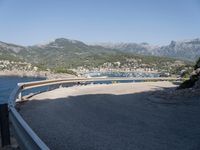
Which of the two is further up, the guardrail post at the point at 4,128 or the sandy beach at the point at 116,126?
the guardrail post at the point at 4,128

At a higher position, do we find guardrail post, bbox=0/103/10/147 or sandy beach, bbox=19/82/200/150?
guardrail post, bbox=0/103/10/147

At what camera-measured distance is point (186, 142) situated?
8359 mm

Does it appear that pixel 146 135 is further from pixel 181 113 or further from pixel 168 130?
pixel 181 113

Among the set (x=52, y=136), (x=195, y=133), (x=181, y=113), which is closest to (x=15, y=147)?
(x=52, y=136)

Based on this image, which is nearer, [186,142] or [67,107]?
[186,142]

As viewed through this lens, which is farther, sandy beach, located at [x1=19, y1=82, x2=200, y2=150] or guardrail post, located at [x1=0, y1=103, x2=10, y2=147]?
guardrail post, located at [x1=0, y1=103, x2=10, y2=147]

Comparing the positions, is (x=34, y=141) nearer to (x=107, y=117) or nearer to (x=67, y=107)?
(x=107, y=117)

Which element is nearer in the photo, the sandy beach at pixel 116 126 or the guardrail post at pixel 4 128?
the sandy beach at pixel 116 126

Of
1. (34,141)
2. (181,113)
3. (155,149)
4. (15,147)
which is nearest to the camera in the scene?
(34,141)

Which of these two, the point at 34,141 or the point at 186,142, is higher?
the point at 34,141

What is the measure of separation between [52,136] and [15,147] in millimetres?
1176

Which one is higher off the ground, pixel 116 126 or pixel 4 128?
pixel 4 128

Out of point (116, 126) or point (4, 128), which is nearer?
point (4, 128)

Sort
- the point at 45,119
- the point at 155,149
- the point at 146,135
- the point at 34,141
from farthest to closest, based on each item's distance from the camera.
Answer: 1. the point at 45,119
2. the point at 146,135
3. the point at 155,149
4. the point at 34,141
